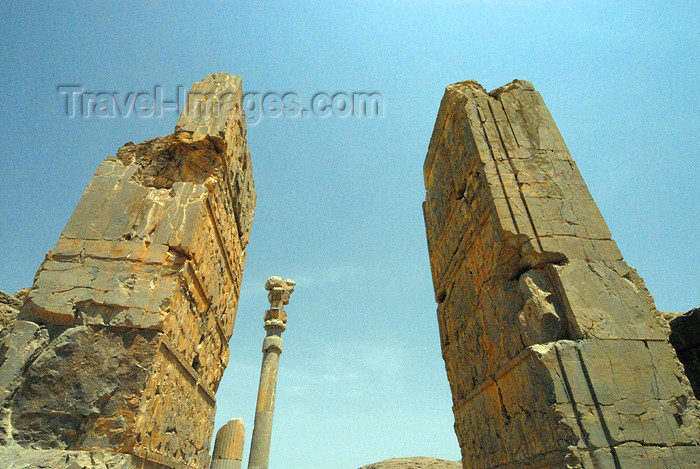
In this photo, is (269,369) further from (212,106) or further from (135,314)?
(135,314)

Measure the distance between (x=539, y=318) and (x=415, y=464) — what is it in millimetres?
16987

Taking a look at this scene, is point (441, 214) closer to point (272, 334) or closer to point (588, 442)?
point (588, 442)

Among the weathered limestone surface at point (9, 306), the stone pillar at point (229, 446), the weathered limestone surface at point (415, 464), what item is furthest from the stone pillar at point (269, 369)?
the weathered limestone surface at point (415, 464)

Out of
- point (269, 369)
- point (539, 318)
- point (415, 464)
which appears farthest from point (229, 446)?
point (415, 464)

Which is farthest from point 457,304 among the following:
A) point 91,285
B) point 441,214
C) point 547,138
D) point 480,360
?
point 91,285

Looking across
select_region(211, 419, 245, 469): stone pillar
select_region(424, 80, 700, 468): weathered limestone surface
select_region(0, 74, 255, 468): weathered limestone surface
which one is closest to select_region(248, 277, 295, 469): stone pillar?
select_region(211, 419, 245, 469): stone pillar

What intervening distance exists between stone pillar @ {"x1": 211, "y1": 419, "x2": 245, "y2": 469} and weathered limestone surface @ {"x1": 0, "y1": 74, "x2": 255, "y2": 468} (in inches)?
172

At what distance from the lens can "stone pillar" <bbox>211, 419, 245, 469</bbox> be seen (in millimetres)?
8047

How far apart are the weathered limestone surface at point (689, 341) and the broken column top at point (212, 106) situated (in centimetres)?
530

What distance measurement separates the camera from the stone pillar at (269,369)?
1014 centimetres

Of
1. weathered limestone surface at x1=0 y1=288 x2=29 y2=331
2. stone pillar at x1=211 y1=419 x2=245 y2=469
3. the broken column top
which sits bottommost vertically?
stone pillar at x1=211 y1=419 x2=245 y2=469

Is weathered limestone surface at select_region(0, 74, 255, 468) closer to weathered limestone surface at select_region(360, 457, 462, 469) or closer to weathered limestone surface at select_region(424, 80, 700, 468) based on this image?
weathered limestone surface at select_region(424, 80, 700, 468)

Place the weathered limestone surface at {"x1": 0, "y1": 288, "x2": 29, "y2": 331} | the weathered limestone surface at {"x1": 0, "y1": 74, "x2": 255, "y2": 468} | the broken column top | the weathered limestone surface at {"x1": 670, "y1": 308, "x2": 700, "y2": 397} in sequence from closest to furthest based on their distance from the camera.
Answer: the weathered limestone surface at {"x1": 0, "y1": 74, "x2": 255, "y2": 468}
the broken column top
the weathered limestone surface at {"x1": 670, "y1": 308, "x2": 700, "y2": 397}
the weathered limestone surface at {"x1": 0, "y1": 288, "x2": 29, "y2": 331}

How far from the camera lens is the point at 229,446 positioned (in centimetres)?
822
